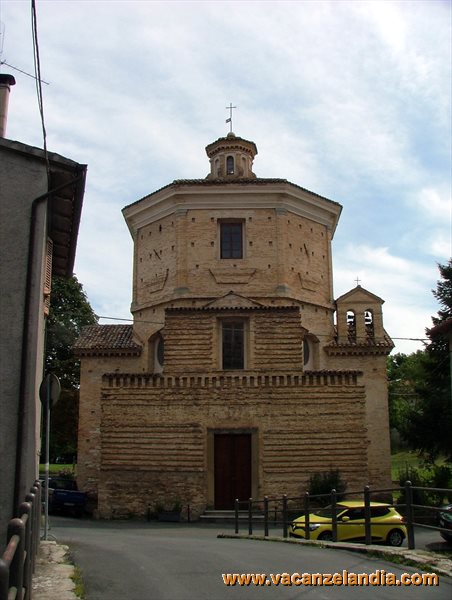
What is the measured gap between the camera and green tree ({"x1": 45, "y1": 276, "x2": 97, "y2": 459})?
4172 cm

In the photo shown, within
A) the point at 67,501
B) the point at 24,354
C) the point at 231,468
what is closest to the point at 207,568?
the point at 24,354

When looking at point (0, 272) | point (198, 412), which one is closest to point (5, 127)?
point (0, 272)

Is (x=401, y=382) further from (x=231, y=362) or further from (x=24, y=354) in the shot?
(x=24, y=354)

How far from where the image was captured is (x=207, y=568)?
30.9 feet

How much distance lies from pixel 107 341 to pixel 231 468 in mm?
9113

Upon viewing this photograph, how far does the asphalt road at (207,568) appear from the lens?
755 centimetres

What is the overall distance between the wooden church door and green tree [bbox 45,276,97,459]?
743 inches

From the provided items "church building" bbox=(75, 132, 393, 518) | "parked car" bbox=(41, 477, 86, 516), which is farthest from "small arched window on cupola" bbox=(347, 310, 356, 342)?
"parked car" bbox=(41, 477, 86, 516)

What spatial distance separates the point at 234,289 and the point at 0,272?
18734 mm

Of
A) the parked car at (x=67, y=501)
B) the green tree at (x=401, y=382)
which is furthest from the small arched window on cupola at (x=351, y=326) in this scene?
the green tree at (x=401, y=382)

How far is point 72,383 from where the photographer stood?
42875mm

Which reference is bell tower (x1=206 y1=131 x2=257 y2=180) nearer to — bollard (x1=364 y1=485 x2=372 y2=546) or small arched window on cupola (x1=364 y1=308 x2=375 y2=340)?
small arched window on cupola (x1=364 y1=308 x2=375 y2=340)

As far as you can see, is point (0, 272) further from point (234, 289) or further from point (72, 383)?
point (72, 383)

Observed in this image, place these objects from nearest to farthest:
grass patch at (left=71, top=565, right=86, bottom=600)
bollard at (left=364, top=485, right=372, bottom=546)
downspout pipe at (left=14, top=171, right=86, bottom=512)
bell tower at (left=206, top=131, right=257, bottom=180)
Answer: grass patch at (left=71, top=565, right=86, bottom=600)
downspout pipe at (left=14, top=171, right=86, bottom=512)
bollard at (left=364, top=485, right=372, bottom=546)
bell tower at (left=206, top=131, right=257, bottom=180)
